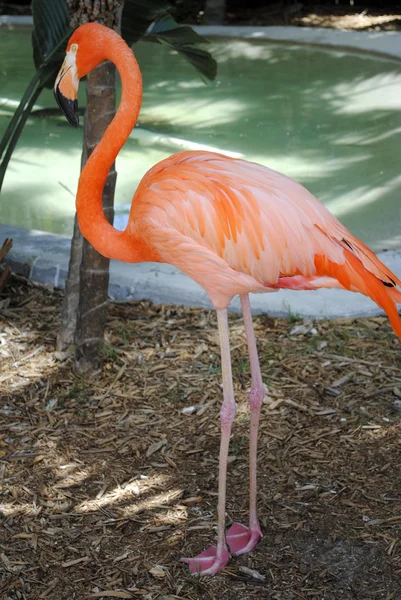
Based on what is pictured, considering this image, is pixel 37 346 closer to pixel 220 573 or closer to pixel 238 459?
pixel 238 459

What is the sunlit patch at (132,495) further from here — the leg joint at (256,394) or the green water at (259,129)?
the green water at (259,129)

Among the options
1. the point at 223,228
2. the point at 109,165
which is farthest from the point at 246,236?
the point at 109,165

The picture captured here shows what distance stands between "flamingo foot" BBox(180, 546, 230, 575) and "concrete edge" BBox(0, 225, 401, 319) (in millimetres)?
1781

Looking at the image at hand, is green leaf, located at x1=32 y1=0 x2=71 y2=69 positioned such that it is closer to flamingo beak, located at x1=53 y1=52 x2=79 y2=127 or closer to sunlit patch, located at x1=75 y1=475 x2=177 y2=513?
flamingo beak, located at x1=53 y1=52 x2=79 y2=127

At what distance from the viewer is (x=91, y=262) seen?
11.8 feet

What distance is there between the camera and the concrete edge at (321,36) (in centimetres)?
1180

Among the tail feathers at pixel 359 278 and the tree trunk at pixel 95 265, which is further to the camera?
the tree trunk at pixel 95 265

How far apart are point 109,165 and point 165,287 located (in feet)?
5.53

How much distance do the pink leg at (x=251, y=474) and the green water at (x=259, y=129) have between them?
2.61m

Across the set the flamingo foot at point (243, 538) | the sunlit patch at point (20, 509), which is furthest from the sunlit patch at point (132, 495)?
the flamingo foot at point (243, 538)

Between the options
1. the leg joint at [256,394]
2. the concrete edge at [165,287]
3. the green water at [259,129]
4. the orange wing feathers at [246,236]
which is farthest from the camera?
the green water at [259,129]

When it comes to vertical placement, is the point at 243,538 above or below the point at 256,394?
below

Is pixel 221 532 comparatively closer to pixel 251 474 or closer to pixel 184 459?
pixel 251 474

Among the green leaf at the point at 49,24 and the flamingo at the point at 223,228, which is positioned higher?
→ the green leaf at the point at 49,24
